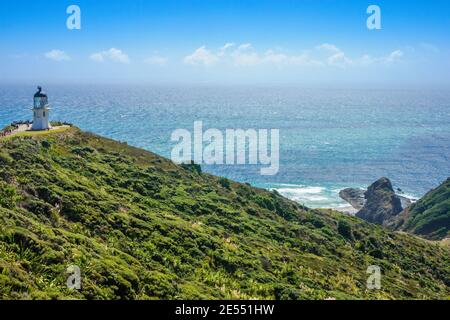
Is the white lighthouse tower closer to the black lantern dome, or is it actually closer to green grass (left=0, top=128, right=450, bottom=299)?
the black lantern dome

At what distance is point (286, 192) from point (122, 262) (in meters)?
87.0

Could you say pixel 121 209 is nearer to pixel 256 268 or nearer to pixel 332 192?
pixel 256 268

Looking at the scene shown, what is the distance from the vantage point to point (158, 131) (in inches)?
7407

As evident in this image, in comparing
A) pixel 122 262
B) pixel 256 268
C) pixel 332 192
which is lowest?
pixel 332 192

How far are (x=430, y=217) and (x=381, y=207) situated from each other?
14.1m

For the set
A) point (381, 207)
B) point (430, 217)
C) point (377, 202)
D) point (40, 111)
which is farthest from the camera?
point (377, 202)

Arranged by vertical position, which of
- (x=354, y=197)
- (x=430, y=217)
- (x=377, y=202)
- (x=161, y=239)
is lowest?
(x=354, y=197)

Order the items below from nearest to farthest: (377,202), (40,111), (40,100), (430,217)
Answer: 1. (40,100)
2. (40,111)
3. (430,217)
4. (377,202)

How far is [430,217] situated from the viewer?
8744 centimetres

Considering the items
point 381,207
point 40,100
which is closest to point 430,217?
point 381,207

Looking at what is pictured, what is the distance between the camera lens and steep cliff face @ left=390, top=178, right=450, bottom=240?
84938mm

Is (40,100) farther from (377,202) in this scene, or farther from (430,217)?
(377,202)

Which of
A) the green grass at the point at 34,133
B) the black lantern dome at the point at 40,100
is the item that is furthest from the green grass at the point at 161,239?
the black lantern dome at the point at 40,100
